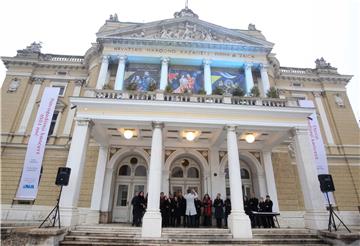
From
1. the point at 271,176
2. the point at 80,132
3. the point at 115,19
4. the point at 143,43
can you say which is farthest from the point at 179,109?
the point at 115,19

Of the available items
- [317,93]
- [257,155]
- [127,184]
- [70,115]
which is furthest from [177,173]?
[317,93]

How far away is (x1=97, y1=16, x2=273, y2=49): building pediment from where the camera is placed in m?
17.1

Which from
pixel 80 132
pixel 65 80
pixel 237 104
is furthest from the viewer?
pixel 65 80

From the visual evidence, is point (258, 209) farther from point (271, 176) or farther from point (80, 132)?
point (80, 132)

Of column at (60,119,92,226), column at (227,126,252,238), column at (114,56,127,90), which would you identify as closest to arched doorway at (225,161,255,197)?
column at (227,126,252,238)

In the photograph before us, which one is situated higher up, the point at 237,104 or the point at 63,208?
the point at 237,104

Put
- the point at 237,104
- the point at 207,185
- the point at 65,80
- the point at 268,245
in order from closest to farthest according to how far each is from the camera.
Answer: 1. the point at 268,245
2. the point at 237,104
3. the point at 207,185
4. the point at 65,80

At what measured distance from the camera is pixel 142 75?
16609 mm

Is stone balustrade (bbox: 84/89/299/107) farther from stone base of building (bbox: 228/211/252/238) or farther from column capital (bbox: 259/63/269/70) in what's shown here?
column capital (bbox: 259/63/269/70)

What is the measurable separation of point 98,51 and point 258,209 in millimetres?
15651

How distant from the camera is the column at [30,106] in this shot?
1603 centimetres

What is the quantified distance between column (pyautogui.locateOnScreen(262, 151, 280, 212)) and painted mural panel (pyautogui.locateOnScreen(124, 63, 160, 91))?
8.85 metres

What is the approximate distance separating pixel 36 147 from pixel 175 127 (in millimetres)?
10017

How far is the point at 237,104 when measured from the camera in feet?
35.6
